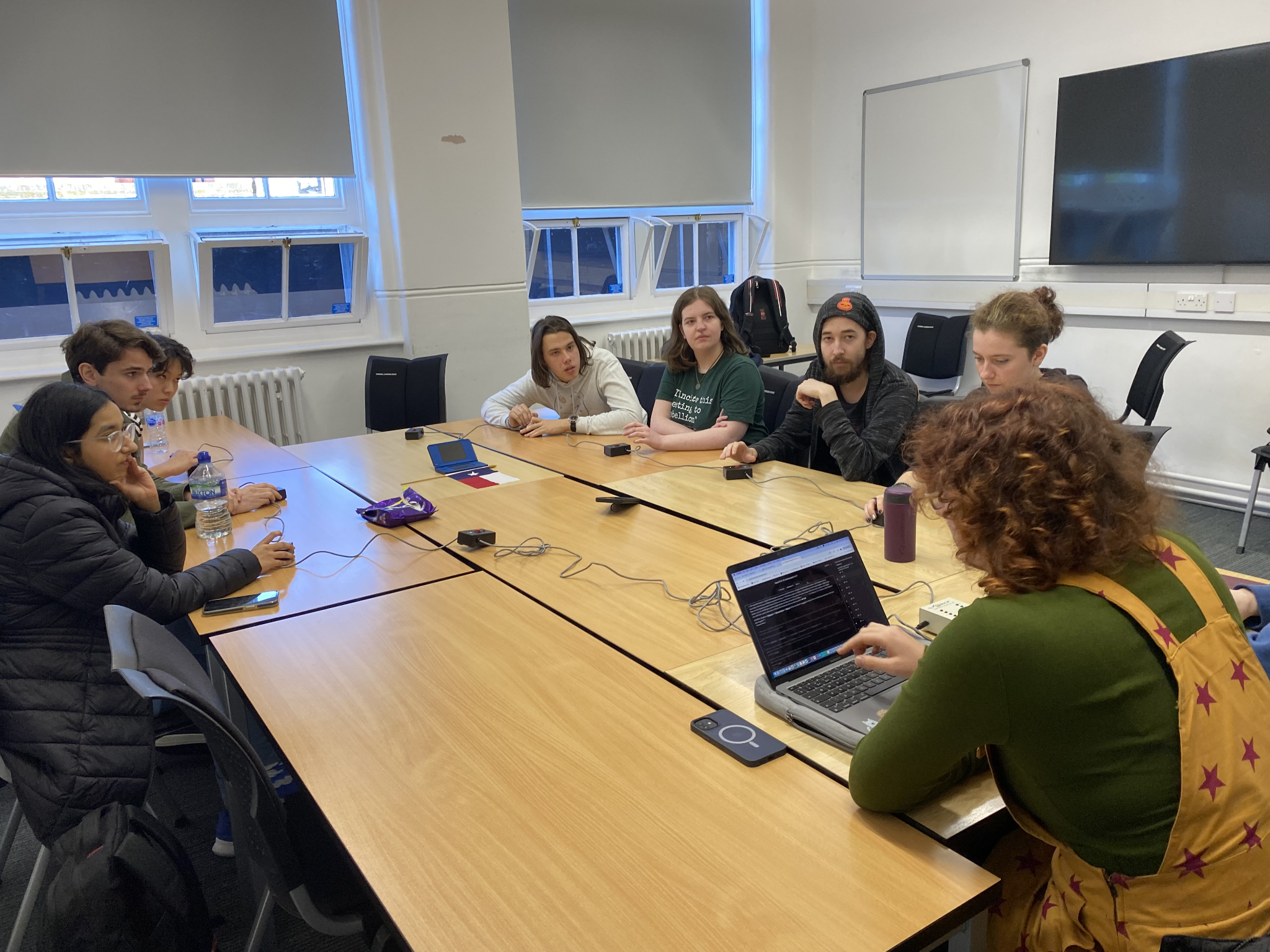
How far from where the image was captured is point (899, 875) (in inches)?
41.5

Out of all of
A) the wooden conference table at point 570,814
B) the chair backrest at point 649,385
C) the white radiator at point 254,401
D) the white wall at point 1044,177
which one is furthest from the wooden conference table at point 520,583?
the white wall at point 1044,177

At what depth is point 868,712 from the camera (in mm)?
1360

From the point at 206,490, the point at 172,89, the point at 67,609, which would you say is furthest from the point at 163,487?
the point at 172,89

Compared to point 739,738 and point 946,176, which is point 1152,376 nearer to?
point 946,176

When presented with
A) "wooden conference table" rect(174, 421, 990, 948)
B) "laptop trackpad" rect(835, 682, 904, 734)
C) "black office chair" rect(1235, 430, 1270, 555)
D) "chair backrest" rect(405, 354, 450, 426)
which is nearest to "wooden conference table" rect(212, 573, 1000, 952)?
"wooden conference table" rect(174, 421, 990, 948)

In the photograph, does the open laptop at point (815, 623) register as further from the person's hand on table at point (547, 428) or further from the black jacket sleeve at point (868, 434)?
the person's hand on table at point (547, 428)

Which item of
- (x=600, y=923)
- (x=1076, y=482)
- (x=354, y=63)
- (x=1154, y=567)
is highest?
(x=354, y=63)

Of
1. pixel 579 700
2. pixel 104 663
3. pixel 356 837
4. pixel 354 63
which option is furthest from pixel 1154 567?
pixel 354 63

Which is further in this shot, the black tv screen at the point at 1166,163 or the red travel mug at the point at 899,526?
the black tv screen at the point at 1166,163

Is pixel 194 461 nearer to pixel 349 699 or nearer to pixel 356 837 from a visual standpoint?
pixel 349 699

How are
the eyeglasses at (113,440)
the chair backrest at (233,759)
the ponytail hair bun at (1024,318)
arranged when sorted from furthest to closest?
the ponytail hair bun at (1024,318), the eyeglasses at (113,440), the chair backrest at (233,759)

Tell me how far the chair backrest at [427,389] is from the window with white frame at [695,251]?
240 centimetres

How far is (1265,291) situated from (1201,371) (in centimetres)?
47

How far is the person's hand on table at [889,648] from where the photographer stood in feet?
4.31
